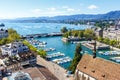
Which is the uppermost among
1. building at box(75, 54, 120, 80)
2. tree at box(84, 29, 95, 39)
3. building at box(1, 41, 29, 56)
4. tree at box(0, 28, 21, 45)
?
building at box(75, 54, 120, 80)

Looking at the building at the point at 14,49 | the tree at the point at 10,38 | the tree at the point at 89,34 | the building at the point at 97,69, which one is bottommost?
the tree at the point at 89,34

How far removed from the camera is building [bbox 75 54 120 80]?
3000 centimetres

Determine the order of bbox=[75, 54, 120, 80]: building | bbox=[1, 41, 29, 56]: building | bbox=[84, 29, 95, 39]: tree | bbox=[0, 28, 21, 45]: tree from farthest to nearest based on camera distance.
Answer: bbox=[84, 29, 95, 39]: tree
bbox=[0, 28, 21, 45]: tree
bbox=[1, 41, 29, 56]: building
bbox=[75, 54, 120, 80]: building

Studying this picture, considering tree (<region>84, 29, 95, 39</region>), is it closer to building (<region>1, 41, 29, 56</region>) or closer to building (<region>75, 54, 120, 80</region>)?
building (<region>1, 41, 29, 56</region>)

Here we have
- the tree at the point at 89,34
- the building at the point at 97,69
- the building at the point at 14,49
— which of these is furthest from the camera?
the tree at the point at 89,34

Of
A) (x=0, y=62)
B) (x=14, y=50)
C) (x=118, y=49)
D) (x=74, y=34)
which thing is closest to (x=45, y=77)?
(x=0, y=62)

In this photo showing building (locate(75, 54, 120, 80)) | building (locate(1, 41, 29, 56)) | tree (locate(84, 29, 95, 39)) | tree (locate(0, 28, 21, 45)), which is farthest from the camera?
tree (locate(84, 29, 95, 39))

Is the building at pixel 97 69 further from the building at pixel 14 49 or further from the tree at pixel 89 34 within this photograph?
the tree at pixel 89 34

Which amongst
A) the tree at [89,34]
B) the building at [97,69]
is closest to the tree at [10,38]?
the tree at [89,34]

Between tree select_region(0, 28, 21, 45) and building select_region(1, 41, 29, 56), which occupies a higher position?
building select_region(1, 41, 29, 56)

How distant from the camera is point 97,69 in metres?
32.5

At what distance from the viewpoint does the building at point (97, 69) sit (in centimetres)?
3000

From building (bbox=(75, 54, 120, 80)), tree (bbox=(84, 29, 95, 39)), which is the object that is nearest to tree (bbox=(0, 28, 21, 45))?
tree (bbox=(84, 29, 95, 39))

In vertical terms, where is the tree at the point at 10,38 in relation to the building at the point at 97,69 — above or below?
below
